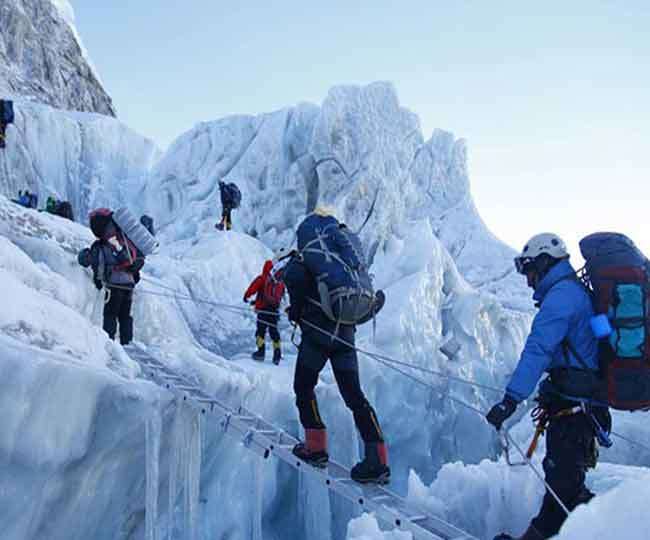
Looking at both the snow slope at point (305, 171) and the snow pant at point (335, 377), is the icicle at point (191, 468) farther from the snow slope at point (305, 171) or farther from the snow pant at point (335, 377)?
the snow slope at point (305, 171)

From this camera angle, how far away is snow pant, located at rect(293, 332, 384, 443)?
3.45m

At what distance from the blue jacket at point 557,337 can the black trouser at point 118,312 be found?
4.08 m

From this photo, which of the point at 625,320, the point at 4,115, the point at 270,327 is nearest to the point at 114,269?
the point at 270,327

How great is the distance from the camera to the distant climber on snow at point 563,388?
2.74 metres

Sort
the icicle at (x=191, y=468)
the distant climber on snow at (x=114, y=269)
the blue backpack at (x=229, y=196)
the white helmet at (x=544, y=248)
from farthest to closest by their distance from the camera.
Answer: the blue backpack at (x=229, y=196) < the distant climber on snow at (x=114, y=269) < the icicle at (x=191, y=468) < the white helmet at (x=544, y=248)

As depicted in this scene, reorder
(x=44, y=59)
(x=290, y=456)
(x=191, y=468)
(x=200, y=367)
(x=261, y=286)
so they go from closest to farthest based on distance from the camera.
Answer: (x=290, y=456)
(x=191, y=468)
(x=200, y=367)
(x=261, y=286)
(x=44, y=59)

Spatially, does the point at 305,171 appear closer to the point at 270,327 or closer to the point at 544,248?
the point at 270,327

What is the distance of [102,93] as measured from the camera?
34.9m

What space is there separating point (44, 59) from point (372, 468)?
3238cm

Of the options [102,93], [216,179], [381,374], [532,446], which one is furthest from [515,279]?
[102,93]

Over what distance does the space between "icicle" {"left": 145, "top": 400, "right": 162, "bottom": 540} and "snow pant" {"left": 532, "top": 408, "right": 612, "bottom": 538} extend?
248cm

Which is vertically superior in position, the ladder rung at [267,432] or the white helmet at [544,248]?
the white helmet at [544,248]

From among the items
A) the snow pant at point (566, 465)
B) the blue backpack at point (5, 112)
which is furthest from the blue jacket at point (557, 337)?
the blue backpack at point (5, 112)

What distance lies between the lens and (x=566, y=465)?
2779mm
